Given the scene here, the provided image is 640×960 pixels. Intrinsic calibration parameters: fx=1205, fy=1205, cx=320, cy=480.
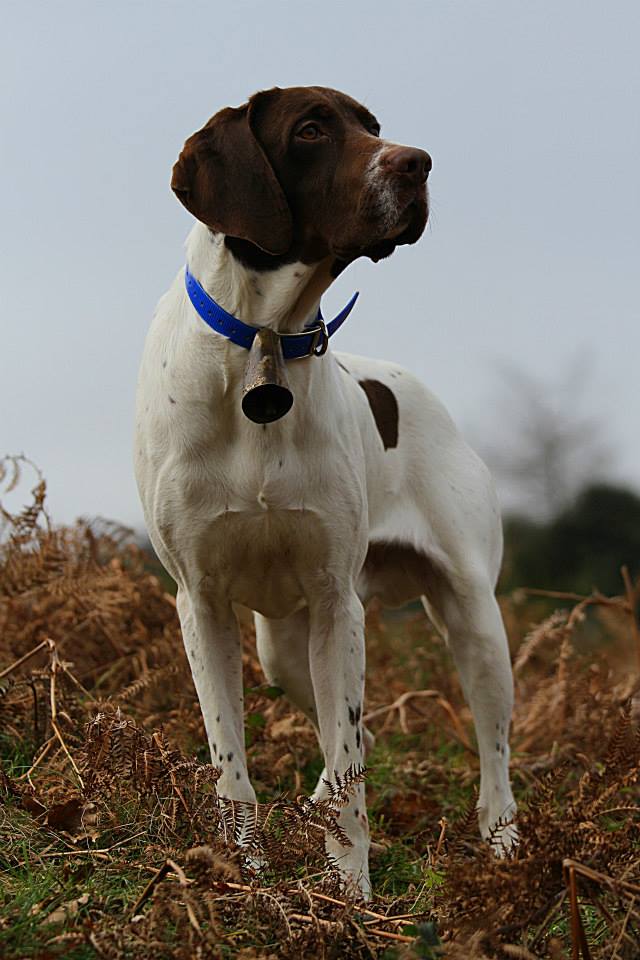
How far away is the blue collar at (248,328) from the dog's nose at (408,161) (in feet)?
1.87

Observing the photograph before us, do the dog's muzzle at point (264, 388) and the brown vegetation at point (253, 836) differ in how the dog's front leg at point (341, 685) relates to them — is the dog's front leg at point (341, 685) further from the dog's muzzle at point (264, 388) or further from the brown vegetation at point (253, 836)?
the dog's muzzle at point (264, 388)

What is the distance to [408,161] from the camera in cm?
323

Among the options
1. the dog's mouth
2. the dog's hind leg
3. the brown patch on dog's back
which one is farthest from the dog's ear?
the dog's hind leg

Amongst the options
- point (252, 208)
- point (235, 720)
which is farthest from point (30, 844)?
point (252, 208)

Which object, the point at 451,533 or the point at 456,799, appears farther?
the point at 456,799

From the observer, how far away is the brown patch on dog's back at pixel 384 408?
4.56m

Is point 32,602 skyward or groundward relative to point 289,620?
groundward

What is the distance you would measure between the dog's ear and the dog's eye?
13 cm

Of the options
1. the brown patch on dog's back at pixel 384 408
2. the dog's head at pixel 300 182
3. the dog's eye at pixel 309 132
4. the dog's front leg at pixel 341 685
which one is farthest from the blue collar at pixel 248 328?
the brown patch on dog's back at pixel 384 408

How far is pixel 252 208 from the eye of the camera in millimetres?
3338

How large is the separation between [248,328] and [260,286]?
126 mm

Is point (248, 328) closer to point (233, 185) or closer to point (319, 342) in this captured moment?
point (319, 342)

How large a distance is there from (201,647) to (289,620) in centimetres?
87

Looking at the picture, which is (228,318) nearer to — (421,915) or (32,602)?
(421,915)
